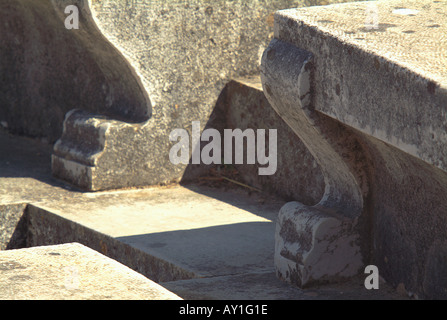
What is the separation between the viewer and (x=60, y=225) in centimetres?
346

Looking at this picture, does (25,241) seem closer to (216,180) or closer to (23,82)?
(216,180)

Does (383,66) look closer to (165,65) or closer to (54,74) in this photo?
(165,65)

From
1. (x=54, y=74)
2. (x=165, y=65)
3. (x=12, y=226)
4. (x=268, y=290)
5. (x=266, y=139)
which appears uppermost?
(x=165, y=65)

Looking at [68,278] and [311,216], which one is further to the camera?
[311,216]

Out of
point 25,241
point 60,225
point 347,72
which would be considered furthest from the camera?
point 25,241

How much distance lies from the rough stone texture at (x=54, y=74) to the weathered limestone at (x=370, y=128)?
5.32ft

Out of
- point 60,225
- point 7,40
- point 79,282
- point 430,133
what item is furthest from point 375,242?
point 7,40

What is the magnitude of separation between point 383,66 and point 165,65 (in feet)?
7.20

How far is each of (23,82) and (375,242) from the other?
119 inches
